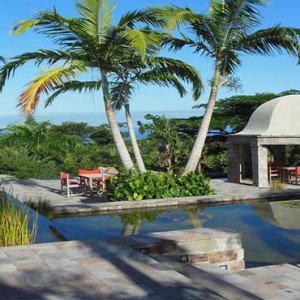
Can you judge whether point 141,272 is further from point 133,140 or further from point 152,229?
point 133,140

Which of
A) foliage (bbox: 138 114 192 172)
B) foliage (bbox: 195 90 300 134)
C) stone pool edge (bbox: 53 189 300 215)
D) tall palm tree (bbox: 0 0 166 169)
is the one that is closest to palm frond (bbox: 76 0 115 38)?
tall palm tree (bbox: 0 0 166 169)

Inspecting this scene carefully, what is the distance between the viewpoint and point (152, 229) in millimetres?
8641

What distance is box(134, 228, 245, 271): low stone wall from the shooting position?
5820 millimetres

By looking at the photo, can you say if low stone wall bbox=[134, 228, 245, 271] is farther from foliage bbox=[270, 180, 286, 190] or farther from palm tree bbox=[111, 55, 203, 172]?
foliage bbox=[270, 180, 286, 190]

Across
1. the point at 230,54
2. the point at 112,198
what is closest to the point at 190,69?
A: the point at 230,54

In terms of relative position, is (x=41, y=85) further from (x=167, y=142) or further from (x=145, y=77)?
(x=167, y=142)

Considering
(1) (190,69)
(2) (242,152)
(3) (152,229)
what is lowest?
(3) (152,229)

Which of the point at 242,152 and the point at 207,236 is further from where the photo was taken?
the point at 242,152

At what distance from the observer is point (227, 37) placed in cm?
1293

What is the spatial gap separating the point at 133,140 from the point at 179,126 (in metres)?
10.5

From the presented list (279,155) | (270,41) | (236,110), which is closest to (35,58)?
(270,41)

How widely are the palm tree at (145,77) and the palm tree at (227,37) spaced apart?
2.18 ft

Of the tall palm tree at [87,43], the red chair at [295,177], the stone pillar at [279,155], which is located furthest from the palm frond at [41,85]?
the stone pillar at [279,155]

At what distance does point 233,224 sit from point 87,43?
18.3 feet
